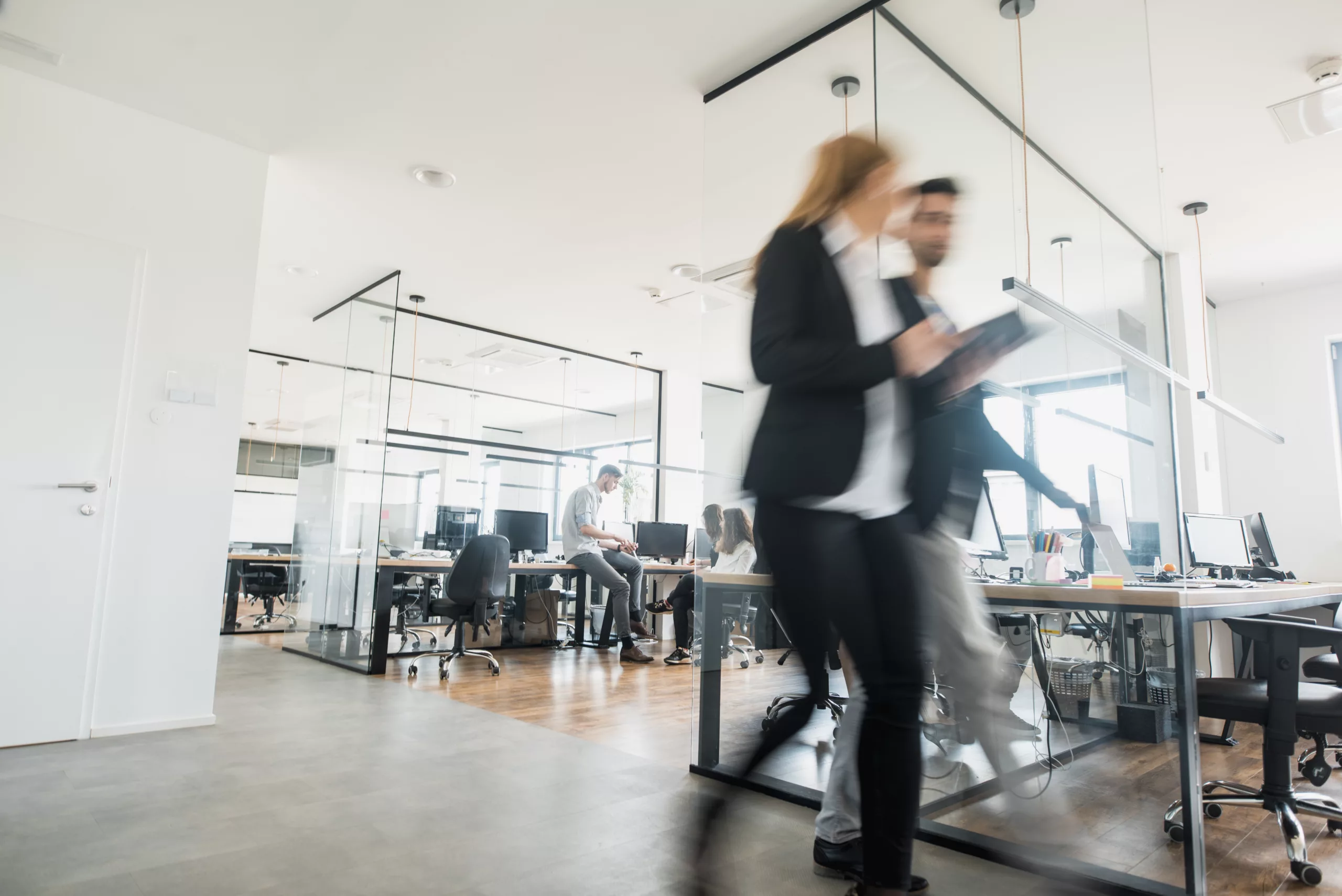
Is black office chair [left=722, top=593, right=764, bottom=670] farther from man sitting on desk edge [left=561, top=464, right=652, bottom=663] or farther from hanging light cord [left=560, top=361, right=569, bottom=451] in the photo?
hanging light cord [left=560, top=361, right=569, bottom=451]

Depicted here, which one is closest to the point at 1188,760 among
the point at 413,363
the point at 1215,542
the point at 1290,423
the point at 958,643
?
the point at 958,643

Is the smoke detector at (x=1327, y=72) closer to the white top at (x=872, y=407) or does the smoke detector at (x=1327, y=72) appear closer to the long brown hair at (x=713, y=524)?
the long brown hair at (x=713, y=524)

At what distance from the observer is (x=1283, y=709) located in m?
2.12

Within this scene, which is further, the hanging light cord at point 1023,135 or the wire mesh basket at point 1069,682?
the hanging light cord at point 1023,135

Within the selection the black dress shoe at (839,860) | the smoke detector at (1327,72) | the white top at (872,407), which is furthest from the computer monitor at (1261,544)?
the white top at (872,407)

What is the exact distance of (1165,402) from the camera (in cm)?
274

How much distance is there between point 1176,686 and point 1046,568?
58cm

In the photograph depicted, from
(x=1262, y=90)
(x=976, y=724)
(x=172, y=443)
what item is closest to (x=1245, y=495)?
(x=1262, y=90)

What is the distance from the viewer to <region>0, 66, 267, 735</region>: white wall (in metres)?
3.41

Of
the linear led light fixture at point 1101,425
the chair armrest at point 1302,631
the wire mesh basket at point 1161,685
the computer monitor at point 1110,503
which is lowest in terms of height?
the wire mesh basket at point 1161,685

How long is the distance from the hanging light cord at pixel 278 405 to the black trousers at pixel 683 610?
19.5 ft

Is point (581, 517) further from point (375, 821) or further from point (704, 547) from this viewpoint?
point (375, 821)

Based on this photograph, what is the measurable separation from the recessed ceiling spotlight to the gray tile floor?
2.98 metres

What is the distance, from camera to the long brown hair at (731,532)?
8.65 ft
